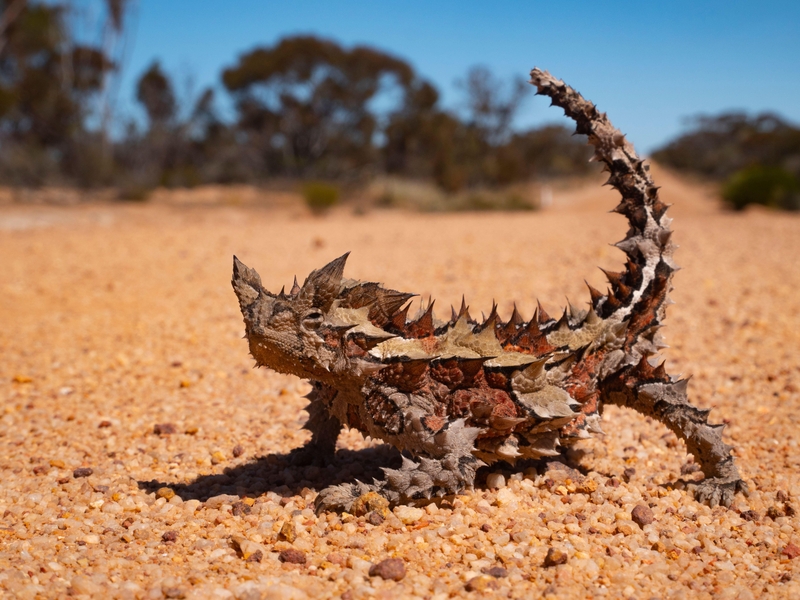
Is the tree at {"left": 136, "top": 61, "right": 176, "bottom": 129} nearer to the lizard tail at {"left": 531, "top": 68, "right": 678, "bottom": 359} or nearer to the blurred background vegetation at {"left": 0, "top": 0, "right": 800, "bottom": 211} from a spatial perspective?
the blurred background vegetation at {"left": 0, "top": 0, "right": 800, "bottom": 211}

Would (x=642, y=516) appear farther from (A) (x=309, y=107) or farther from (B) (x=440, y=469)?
(A) (x=309, y=107)

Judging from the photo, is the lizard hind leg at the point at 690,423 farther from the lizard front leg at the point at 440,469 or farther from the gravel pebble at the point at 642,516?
the lizard front leg at the point at 440,469

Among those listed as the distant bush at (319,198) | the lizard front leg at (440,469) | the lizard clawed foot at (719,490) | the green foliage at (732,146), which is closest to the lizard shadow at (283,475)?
the lizard front leg at (440,469)

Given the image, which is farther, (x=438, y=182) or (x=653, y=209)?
(x=438, y=182)

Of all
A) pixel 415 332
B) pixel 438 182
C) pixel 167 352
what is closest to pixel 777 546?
pixel 415 332

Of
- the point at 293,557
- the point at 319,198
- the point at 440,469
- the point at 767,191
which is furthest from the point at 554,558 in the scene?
the point at 767,191

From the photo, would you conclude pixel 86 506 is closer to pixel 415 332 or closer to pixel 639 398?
pixel 415 332

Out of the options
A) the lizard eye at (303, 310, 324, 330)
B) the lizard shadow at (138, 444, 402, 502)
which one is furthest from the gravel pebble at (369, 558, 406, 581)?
the lizard eye at (303, 310, 324, 330)
